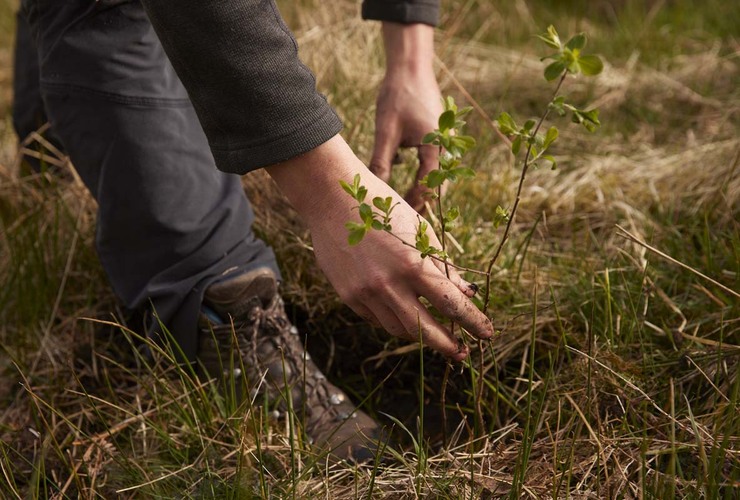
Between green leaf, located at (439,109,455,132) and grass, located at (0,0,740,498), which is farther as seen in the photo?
grass, located at (0,0,740,498)

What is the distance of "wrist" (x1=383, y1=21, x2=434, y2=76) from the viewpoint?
167 cm

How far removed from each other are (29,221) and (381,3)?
103 cm

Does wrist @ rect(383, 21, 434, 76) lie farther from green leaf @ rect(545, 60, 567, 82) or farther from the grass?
green leaf @ rect(545, 60, 567, 82)

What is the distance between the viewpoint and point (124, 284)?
1.61m

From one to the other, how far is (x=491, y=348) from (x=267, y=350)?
50 centimetres

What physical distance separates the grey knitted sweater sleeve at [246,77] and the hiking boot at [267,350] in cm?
45

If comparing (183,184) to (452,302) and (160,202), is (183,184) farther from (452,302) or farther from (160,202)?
(452,302)

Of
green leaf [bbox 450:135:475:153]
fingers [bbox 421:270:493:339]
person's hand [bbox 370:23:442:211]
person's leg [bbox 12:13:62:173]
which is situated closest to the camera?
green leaf [bbox 450:135:475:153]

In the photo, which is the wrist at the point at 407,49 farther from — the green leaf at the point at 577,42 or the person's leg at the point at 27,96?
the person's leg at the point at 27,96

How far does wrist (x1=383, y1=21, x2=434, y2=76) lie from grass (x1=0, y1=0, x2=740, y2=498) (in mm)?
378

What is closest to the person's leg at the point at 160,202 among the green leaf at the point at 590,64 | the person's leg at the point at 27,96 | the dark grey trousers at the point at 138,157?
the dark grey trousers at the point at 138,157

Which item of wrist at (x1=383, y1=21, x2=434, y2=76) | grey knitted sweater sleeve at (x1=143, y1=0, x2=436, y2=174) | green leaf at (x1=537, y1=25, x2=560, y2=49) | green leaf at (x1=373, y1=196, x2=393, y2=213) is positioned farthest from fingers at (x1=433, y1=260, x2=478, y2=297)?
wrist at (x1=383, y1=21, x2=434, y2=76)

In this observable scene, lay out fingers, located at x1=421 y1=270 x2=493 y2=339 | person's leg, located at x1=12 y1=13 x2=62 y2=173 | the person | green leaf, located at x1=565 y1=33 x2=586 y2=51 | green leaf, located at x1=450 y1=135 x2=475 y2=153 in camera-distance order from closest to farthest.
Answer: green leaf, located at x1=565 y1=33 x2=586 y2=51 → green leaf, located at x1=450 y1=135 x2=475 y2=153 → fingers, located at x1=421 y1=270 x2=493 y2=339 → the person → person's leg, located at x1=12 y1=13 x2=62 y2=173

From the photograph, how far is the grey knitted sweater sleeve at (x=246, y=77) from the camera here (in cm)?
108
